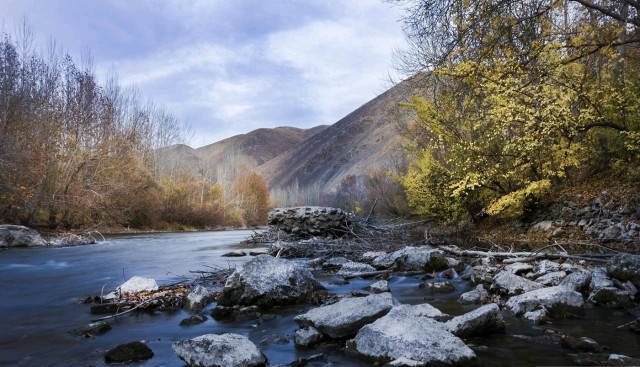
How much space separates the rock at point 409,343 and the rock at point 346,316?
0.27m

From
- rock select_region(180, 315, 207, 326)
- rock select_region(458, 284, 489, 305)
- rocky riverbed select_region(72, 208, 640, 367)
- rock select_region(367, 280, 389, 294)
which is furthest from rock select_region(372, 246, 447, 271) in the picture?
rock select_region(180, 315, 207, 326)

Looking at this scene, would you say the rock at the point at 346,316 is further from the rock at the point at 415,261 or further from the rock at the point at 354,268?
the rock at the point at 415,261

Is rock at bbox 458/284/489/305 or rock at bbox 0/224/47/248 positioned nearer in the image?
rock at bbox 458/284/489/305

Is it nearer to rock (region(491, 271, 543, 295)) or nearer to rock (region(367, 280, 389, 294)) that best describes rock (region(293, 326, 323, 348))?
rock (region(367, 280, 389, 294))

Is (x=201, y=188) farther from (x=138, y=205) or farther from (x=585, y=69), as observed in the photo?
(x=585, y=69)

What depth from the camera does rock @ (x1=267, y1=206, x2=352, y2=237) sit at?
17562mm

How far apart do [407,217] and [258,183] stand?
127 ft

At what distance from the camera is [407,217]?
23.8 meters

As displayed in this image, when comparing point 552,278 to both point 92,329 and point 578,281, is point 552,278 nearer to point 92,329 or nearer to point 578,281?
point 578,281

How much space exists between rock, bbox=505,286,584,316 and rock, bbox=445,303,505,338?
2.97 ft

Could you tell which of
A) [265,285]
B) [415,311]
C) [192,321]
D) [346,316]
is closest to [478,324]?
[415,311]

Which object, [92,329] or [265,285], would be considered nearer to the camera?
[92,329]

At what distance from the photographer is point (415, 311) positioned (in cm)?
486

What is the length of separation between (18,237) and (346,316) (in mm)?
17665
